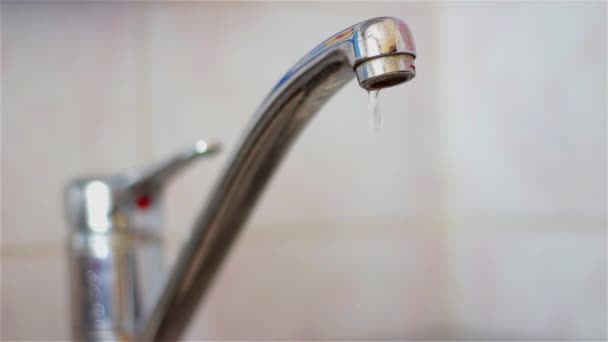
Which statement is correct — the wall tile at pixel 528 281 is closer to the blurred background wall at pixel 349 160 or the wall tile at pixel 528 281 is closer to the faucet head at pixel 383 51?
the blurred background wall at pixel 349 160

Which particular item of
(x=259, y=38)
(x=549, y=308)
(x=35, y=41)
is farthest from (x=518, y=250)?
(x=35, y=41)

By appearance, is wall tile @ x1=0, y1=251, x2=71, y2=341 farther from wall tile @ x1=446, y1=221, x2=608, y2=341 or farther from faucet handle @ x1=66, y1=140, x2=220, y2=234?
wall tile @ x1=446, y1=221, x2=608, y2=341

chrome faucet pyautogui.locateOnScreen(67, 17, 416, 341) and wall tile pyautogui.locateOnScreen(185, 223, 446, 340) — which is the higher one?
chrome faucet pyautogui.locateOnScreen(67, 17, 416, 341)

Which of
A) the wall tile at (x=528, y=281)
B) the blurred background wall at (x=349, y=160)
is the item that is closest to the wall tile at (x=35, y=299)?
the blurred background wall at (x=349, y=160)

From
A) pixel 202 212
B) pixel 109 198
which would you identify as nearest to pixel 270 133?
pixel 202 212

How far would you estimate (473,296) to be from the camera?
0.54m

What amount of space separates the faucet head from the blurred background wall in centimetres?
28

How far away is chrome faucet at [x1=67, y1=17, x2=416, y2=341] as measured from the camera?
0.63 feet

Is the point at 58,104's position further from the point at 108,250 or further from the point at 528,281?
the point at 528,281

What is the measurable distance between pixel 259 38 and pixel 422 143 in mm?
199

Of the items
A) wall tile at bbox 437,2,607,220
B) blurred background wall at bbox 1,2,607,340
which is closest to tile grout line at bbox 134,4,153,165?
blurred background wall at bbox 1,2,607,340

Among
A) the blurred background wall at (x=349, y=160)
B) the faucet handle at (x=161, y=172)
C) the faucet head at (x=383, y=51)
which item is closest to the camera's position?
the faucet head at (x=383, y=51)

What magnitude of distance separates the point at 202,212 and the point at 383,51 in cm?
15

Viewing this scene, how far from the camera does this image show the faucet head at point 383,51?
0.61ft
